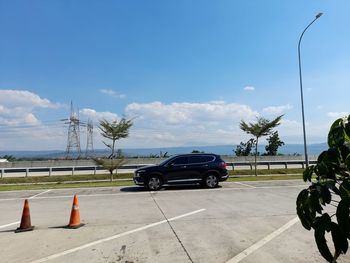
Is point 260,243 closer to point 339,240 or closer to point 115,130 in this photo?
point 339,240

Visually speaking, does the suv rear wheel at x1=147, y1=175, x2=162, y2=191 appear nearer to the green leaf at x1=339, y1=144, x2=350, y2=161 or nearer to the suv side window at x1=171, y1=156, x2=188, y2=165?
the suv side window at x1=171, y1=156, x2=188, y2=165

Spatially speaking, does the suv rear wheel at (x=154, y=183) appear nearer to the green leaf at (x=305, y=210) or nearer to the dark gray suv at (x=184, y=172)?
the dark gray suv at (x=184, y=172)

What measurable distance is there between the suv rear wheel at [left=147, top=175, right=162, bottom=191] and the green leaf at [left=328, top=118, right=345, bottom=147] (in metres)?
15.5

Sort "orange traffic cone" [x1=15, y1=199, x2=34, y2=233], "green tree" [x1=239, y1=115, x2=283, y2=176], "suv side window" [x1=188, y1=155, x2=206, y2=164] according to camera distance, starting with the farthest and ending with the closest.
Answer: "green tree" [x1=239, y1=115, x2=283, y2=176] → "suv side window" [x1=188, y1=155, x2=206, y2=164] → "orange traffic cone" [x1=15, y1=199, x2=34, y2=233]

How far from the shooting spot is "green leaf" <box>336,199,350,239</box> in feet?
6.87

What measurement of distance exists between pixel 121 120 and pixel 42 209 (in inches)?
718

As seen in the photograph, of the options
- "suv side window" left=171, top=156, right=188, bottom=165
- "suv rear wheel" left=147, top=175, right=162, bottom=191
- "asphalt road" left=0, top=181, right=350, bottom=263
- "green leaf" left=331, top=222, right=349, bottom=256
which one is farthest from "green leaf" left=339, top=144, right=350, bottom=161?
"suv side window" left=171, top=156, right=188, bottom=165

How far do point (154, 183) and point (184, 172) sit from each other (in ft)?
5.31

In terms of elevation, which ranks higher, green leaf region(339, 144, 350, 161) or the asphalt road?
green leaf region(339, 144, 350, 161)

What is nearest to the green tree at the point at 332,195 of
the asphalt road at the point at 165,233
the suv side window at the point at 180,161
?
the asphalt road at the point at 165,233

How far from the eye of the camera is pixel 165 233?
7992 millimetres

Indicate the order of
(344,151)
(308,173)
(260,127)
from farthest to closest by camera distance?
1. (260,127)
2. (308,173)
3. (344,151)

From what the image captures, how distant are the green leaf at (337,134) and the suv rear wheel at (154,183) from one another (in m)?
15.5

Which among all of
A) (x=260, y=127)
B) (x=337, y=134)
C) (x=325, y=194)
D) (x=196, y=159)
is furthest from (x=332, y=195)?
(x=260, y=127)
